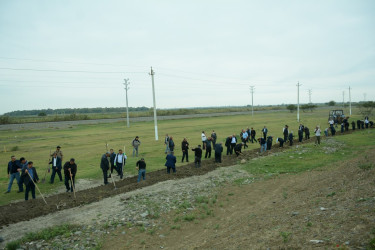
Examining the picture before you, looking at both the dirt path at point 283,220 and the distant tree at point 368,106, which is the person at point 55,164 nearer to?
the dirt path at point 283,220

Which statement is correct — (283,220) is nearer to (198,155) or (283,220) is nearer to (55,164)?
(198,155)

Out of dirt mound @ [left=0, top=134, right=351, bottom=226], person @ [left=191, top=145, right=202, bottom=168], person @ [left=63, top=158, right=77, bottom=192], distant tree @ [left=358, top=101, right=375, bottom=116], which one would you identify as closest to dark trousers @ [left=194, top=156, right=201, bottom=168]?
person @ [left=191, top=145, right=202, bottom=168]

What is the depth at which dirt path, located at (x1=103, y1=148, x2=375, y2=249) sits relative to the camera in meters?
6.46

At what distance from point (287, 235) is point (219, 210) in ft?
15.4

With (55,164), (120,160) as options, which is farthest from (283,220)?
(55,164)

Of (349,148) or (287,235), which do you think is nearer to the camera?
(287,235)

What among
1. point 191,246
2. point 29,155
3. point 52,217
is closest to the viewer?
point 191,246

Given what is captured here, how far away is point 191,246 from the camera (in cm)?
801

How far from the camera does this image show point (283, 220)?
8.28 meters

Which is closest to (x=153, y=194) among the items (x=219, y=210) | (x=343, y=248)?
(x=219, y=210)

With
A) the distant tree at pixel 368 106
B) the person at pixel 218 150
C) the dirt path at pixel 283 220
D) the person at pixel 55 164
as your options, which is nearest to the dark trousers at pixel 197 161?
the person at pixel 218 150

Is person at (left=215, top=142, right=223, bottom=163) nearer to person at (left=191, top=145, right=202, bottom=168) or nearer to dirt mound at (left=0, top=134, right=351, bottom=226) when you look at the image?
dirt mound at (left=0, top=134, right=351, bottom=226)

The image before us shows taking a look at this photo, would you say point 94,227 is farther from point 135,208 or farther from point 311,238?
point 311,238

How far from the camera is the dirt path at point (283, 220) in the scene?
6.46 m
